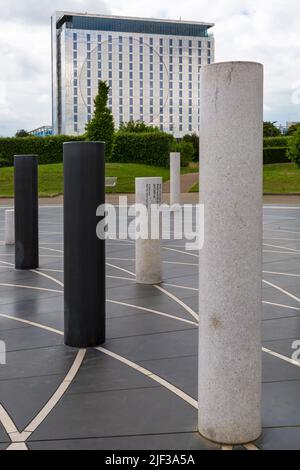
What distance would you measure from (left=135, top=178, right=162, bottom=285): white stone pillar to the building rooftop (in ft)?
459

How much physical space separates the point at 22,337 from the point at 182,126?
512 ft

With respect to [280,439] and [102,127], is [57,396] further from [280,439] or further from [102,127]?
[102,127]

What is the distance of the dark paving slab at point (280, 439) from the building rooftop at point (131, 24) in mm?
147006

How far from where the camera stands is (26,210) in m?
13.4

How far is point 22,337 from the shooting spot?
8.36 meters

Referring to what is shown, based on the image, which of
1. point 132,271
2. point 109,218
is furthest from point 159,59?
point 132,271

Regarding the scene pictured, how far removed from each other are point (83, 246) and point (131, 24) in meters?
151

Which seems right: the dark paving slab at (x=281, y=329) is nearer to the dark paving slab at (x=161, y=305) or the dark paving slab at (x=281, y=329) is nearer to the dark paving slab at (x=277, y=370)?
the dark paving slab at (x=277, y=370)

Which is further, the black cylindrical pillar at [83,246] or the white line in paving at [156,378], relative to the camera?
the black cylindrical pillar at [83,246]

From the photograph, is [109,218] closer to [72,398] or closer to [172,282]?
[172,282]

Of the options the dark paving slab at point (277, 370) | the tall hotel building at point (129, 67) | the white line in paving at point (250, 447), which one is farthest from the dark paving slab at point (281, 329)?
the tall hotel building at point (129, 67)

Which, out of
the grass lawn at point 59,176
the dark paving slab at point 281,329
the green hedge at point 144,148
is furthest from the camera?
the green hedge at point 144,148

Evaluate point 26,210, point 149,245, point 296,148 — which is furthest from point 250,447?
point 296,148

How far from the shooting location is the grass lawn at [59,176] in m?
39.5
